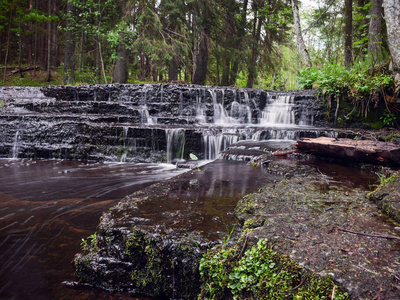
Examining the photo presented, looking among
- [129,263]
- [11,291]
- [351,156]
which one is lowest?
[11,291]

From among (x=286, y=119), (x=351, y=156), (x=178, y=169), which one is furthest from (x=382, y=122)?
(x=178, y=169)

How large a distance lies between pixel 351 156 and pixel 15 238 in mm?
5102

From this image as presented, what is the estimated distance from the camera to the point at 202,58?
14641mm

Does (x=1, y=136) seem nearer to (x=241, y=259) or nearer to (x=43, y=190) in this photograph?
(x=43, y=190)

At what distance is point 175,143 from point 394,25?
266 inches

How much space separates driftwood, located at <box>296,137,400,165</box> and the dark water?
30cm

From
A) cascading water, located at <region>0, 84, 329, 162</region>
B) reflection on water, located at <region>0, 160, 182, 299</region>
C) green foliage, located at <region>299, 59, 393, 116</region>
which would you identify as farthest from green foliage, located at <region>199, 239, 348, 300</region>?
green foliage, located at <region>299, 59, 393, 116</region>

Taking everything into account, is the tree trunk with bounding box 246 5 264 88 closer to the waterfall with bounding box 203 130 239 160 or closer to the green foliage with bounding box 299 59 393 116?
the green foliage with bounding box 299 59 393 116

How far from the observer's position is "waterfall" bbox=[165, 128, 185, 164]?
776cm

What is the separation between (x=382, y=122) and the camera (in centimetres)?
778

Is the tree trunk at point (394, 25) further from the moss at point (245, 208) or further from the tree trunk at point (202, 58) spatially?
the tree trunk at point (202, 58)

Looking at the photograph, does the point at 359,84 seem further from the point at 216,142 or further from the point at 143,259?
the point at 143,259

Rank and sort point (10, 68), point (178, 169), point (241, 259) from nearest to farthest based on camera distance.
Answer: point (241, 259)
point (178, 169)
point (10, 68)

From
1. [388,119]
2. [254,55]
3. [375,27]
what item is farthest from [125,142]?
[254,55]
